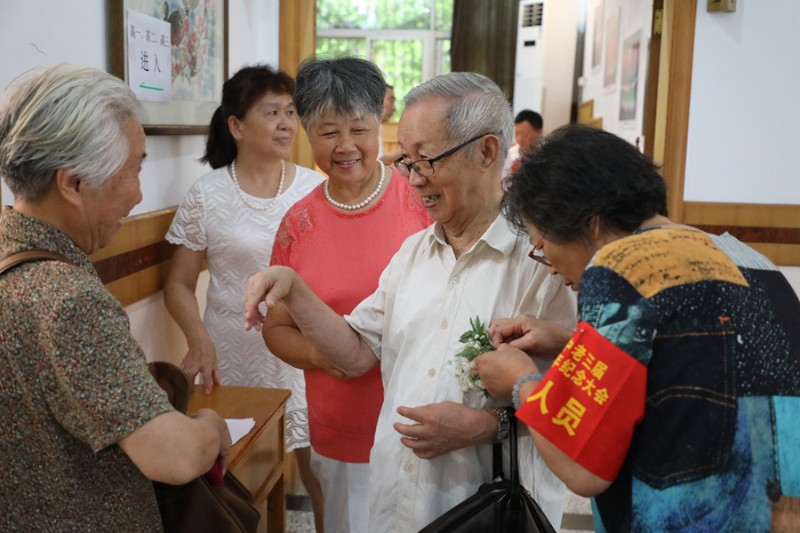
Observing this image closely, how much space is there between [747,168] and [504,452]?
9.13 ft

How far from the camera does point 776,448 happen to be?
1.10 metres

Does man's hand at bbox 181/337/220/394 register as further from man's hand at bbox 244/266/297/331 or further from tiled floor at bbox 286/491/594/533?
tiled floor at bbox 286/491/594/533

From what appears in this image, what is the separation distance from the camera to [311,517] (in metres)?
3.34

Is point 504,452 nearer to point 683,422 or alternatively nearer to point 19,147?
point 683,422

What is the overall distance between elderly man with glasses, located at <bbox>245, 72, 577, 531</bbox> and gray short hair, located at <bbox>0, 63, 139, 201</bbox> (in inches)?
20.7

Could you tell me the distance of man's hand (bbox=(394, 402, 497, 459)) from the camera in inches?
59.7

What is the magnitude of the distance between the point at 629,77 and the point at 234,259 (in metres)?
4.60

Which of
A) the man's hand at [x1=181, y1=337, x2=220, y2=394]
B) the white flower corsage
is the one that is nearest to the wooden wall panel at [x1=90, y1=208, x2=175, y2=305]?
the man's hand at [x1=181, y1=337, x2=220, y2=394]

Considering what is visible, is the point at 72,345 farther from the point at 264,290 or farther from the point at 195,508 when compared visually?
the point at 264,290

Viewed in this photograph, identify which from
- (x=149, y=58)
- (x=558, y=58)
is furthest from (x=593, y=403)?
(x=558, y=58)

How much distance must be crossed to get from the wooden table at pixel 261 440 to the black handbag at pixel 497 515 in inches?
26.8

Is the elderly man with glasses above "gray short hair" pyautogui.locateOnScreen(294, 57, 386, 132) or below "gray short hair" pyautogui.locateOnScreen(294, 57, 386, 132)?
below

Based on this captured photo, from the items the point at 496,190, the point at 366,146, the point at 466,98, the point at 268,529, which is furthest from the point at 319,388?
the point at 466,98

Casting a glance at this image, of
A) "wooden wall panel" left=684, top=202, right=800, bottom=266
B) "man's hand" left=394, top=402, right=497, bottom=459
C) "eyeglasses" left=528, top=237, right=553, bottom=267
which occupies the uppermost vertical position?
"eyeglasses" left=528, top=237, right=553, bottom=267
